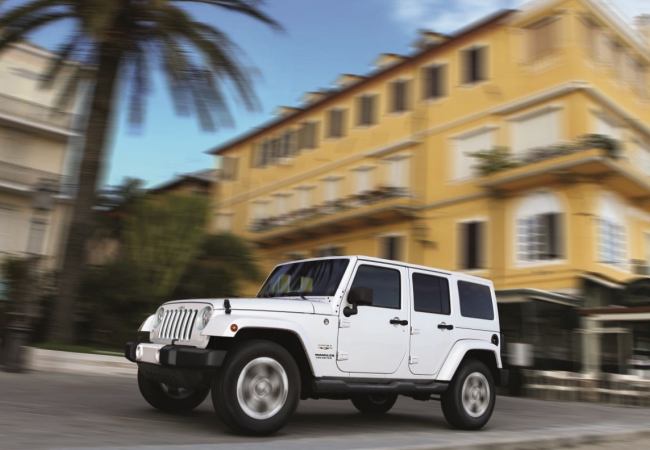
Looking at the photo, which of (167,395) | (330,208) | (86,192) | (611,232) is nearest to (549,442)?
(167,395)

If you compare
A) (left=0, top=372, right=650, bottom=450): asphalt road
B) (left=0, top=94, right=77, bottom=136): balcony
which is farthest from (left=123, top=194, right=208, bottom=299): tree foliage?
(left=0, top=94, right=77, bottom=136): balcony

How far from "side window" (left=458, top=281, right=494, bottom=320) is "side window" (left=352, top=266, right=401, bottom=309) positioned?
1.19m

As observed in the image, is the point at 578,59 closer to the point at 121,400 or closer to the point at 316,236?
the point at 316,236

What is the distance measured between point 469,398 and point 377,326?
1.78 m

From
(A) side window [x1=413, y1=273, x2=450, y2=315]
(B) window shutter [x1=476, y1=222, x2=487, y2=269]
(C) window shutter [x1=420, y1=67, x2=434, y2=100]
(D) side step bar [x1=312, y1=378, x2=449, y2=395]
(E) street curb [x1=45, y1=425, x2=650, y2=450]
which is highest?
(C) window shutter [x1=420, y1=67, x2=434, y2=100]

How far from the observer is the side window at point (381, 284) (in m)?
7.22

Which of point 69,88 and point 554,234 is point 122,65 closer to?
point 69,88

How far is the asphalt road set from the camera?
5.54m

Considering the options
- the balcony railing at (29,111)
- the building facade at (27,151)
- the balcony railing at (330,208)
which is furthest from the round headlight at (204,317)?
the balcony railing at (29,111)

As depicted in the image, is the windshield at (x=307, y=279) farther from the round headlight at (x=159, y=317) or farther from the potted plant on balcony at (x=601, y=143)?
the potted plant on balcony at (x=601, y=143)

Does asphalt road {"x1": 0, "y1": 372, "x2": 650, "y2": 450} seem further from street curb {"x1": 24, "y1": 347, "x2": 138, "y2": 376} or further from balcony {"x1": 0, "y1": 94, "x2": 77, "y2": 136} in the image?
balcony {"x1": 0, "y1": 94, "x2": 77, "y2": 136}

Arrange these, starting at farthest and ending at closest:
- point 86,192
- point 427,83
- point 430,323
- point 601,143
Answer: point 427,83 → point 601,143 → point 86,192 → point 430,323

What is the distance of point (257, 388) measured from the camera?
6062 millimetres

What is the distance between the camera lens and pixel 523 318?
738 inches
